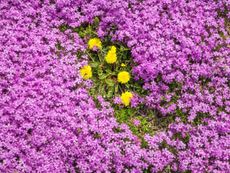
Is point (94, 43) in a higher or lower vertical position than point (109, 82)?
higher

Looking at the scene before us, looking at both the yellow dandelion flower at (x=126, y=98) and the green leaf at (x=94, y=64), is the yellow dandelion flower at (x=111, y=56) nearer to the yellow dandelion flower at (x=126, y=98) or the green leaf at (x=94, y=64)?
the green leaf at (x=94, y=64)

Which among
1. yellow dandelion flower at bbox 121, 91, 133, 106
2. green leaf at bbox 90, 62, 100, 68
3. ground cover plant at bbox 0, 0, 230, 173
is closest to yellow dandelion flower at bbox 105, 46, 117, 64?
ground cover plant at bbox 0, 0, 230, 173

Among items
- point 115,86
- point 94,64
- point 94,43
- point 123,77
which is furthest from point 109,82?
point 94,43

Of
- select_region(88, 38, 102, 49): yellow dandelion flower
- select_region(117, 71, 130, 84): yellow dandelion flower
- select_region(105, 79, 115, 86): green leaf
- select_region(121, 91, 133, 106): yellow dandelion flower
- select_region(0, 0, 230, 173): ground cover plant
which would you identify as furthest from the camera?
select_region(88, 38, 102, 49): yellow dandelion flower

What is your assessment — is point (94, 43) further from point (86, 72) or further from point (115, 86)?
point (115, 86)

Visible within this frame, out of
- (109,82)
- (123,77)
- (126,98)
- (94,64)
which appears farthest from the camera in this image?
(94,64)

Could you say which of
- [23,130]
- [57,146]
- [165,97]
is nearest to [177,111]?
[165,97]

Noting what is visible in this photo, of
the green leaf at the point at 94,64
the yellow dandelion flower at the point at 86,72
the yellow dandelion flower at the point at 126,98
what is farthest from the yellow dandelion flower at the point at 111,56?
the yellow dandelion flower at the point at 126,98

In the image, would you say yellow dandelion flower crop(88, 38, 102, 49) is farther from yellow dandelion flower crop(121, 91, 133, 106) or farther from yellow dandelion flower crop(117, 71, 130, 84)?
yellow dandelion flower crop(121, 91, 133, 106)
